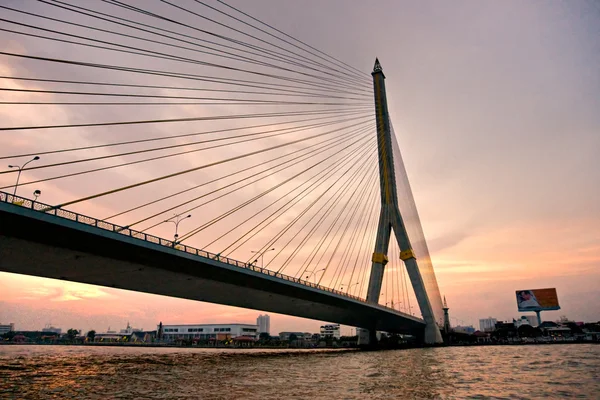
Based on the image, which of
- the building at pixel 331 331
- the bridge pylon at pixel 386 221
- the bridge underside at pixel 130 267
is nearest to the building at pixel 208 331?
the building at pixel 331 331

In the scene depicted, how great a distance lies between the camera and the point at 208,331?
152 metres

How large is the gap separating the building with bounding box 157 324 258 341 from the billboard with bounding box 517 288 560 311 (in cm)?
8645

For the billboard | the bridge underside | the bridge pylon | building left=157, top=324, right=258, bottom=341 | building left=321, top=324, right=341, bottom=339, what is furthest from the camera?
building left=321, top=324, right=341, bottom=339

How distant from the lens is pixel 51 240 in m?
27.4

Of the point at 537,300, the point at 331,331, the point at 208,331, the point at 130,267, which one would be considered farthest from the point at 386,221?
the point at 331,331

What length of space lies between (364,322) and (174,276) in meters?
40.9

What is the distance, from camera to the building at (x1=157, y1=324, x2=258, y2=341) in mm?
147875

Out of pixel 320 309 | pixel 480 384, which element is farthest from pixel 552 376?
pixel 320 309

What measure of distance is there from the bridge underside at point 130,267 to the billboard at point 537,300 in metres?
62.7

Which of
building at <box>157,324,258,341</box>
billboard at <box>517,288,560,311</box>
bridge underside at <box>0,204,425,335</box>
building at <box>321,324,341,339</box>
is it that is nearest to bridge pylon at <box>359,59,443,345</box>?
bridge underside at <box>0,204,425,335</box>

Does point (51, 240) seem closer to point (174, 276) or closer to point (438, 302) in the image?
point (174, 276)

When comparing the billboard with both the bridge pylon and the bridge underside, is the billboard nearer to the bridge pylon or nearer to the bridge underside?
the bridge pylon

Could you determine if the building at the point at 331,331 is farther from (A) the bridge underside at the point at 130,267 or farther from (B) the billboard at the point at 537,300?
(A) the bridge underside at the point at 130,267

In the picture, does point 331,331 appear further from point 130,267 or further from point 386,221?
point 130,267
